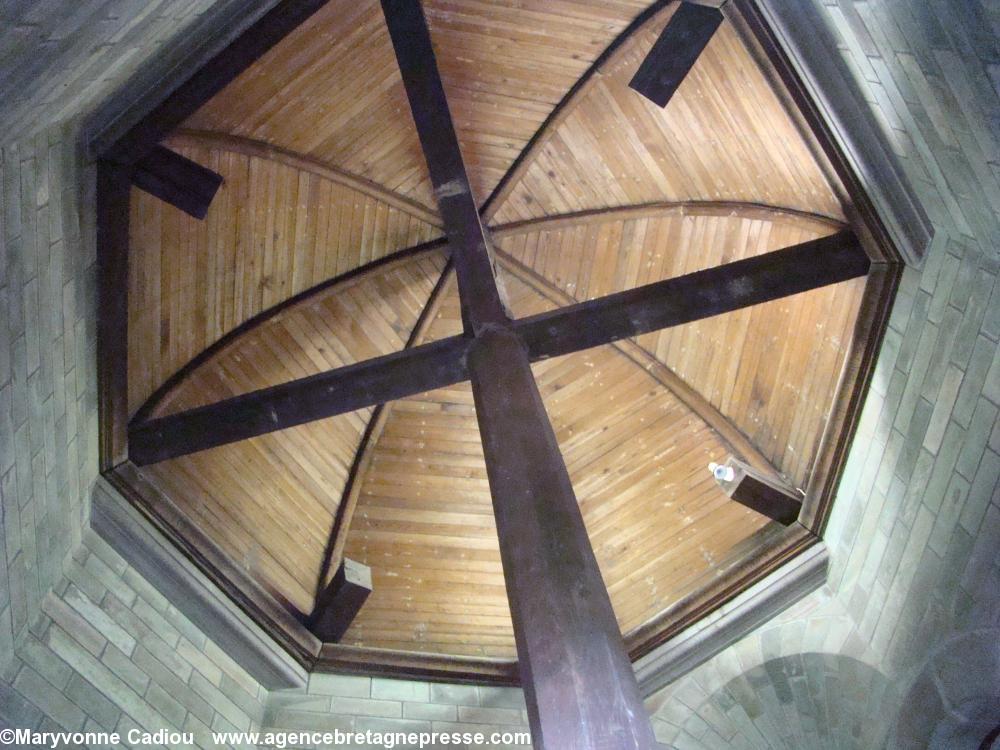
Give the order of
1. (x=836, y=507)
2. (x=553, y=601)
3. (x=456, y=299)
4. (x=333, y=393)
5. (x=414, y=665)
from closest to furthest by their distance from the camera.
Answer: (x=553, y=601) → (x=333, y=393) → (x=836, y=507) → (x=414, y=665) → (x=456, y=299)

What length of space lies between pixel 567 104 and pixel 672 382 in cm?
260

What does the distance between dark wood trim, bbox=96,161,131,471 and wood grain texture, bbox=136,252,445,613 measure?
94 centimetres

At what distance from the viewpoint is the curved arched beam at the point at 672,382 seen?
7820 millimetres


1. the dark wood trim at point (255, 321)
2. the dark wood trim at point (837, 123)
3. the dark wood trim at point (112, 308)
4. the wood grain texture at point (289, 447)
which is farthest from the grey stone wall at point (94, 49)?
the dark wood trim at point (837, 123)

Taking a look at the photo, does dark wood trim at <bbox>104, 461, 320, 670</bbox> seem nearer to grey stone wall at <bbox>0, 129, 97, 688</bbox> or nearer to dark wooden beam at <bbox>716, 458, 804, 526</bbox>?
grey stone wall at <bbox>0, 129, 97, 688</bbox>

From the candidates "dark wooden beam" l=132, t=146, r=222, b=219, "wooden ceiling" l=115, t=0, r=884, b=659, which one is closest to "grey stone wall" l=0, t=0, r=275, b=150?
"dark wooden beam" l=132, t=146, r=222, b=219

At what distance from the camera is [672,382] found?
8.28 metres

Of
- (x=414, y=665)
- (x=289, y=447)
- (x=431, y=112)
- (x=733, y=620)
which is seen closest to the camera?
(x=431, y=112)

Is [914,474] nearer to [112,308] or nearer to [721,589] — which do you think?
[721,589]

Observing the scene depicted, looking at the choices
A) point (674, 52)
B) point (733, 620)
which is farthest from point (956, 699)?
point (674, 52)

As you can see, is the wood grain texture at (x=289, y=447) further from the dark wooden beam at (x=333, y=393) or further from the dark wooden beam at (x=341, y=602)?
the dark wooden beam at (x=333, y=393)

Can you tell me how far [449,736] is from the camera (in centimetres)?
606

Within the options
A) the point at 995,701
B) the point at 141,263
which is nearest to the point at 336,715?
the point at 141,263

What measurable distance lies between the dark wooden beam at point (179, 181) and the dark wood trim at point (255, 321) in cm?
169
